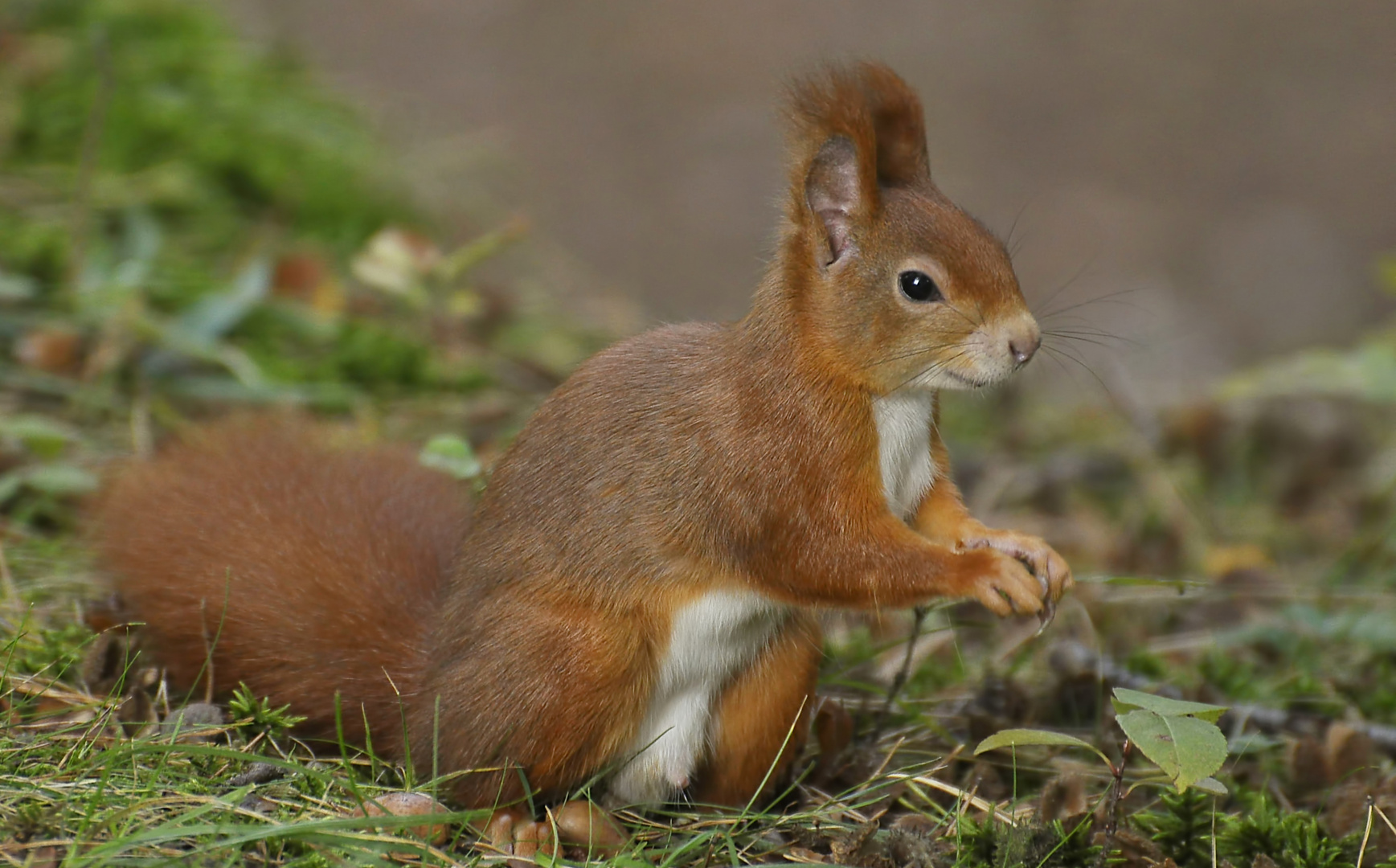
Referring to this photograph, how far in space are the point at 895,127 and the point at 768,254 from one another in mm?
282

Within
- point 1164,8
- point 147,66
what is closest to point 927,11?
point 1164,8

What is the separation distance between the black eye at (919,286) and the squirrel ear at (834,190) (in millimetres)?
108

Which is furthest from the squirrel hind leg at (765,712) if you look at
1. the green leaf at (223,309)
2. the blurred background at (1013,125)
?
the blurred background at (1013,125)

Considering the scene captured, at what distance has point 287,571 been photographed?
226 centimetres

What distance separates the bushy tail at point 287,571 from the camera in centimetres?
220

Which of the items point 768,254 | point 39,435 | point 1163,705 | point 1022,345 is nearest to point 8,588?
point 39,435

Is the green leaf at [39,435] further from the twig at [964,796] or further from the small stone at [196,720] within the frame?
the twig at [964,796]

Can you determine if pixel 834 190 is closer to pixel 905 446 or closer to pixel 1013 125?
pixel 905 446

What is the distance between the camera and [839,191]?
2.08 metres

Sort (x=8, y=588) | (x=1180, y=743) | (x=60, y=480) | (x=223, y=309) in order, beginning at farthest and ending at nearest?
(x=223, y=309), (x=60, y=480), (x=8, y=588), (x=1180, y=743)

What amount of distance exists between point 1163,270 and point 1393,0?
3.40 meters

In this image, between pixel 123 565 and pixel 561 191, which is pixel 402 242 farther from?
pixel 561 191

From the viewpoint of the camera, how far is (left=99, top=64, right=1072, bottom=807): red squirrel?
2.01 m

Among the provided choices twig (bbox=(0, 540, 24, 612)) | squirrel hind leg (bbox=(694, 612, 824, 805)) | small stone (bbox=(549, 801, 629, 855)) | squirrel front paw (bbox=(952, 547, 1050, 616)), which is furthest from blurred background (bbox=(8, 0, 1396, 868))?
small stone (bbox=(549, 801, 629, 855))
